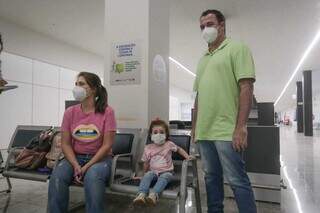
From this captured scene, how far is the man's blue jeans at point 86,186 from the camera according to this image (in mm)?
1961

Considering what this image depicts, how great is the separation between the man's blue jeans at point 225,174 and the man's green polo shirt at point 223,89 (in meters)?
0.08

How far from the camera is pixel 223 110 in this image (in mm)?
1841

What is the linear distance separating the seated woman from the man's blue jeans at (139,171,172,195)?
11.8 inches

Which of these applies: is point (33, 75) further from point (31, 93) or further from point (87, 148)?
point (87, 148)

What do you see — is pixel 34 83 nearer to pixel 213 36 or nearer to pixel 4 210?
pixel 4 210

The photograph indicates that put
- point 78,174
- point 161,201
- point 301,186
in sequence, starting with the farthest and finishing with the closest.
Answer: point 301,186, point 161,201, point 78,174

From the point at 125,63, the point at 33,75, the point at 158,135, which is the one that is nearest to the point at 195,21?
the point at 125,63

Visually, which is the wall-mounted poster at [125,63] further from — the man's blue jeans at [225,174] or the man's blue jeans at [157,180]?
the man's blue jeans at [225,174]

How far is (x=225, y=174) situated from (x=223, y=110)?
0.43 meters

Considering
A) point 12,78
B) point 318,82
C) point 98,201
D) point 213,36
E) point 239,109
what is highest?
point 318,82

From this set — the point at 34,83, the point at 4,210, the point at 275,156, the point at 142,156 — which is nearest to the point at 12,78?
the point at 34,83

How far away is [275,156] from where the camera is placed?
2.99 m

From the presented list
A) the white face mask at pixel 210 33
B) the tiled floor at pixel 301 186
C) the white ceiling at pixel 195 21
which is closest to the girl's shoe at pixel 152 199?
the white face mask at pixel 210 33

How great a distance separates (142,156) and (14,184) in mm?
2062
